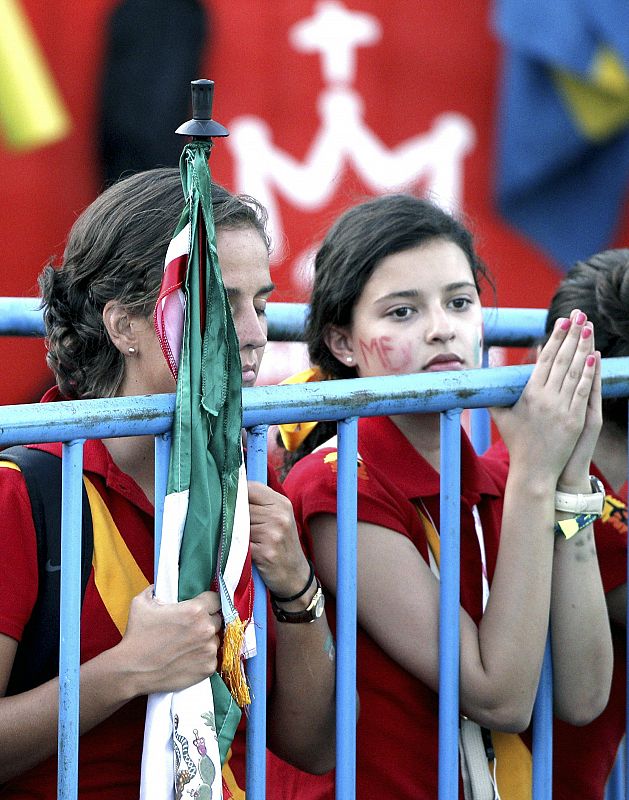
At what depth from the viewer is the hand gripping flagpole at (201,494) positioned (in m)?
1.61

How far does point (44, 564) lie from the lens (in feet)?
5.60

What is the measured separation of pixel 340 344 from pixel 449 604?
67 cm

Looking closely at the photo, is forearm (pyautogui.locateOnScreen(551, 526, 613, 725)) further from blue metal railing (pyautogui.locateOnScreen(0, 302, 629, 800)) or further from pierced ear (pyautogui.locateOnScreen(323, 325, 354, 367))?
pierced ear (pyautogui.locateOnScreen(323, 325, 354, 367))

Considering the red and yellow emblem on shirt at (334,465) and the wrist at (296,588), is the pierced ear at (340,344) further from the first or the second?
the wrist at (296,588)

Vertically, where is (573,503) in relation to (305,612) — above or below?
above

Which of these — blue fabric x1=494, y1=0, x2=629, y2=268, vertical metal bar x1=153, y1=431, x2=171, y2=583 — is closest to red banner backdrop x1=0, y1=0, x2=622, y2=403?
blue fabric x1=494, y1=0, x2=629, y2=268

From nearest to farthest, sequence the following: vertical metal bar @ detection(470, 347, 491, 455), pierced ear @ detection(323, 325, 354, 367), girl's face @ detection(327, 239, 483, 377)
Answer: girl's face @ detection(327, 239, 483, 377) → pierced ear @ detection(323, 325, 354, 367) → vertical metal bar @ detection(470, 347, 491, 455)

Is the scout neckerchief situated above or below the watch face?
below

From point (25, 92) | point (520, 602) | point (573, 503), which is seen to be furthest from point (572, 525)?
point (25, 92)

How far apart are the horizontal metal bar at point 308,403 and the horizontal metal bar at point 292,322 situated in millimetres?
734

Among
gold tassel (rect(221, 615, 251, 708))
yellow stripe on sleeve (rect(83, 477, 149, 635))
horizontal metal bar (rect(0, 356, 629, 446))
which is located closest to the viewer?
horizontal metal bar (rect(0, 356, 629, 446))

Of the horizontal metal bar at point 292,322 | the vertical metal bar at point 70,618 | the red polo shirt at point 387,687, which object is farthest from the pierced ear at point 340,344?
the vertical metal bar at point 70,618

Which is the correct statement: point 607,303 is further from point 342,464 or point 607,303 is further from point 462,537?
point 342,464

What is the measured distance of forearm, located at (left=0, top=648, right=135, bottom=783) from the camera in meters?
1.65
